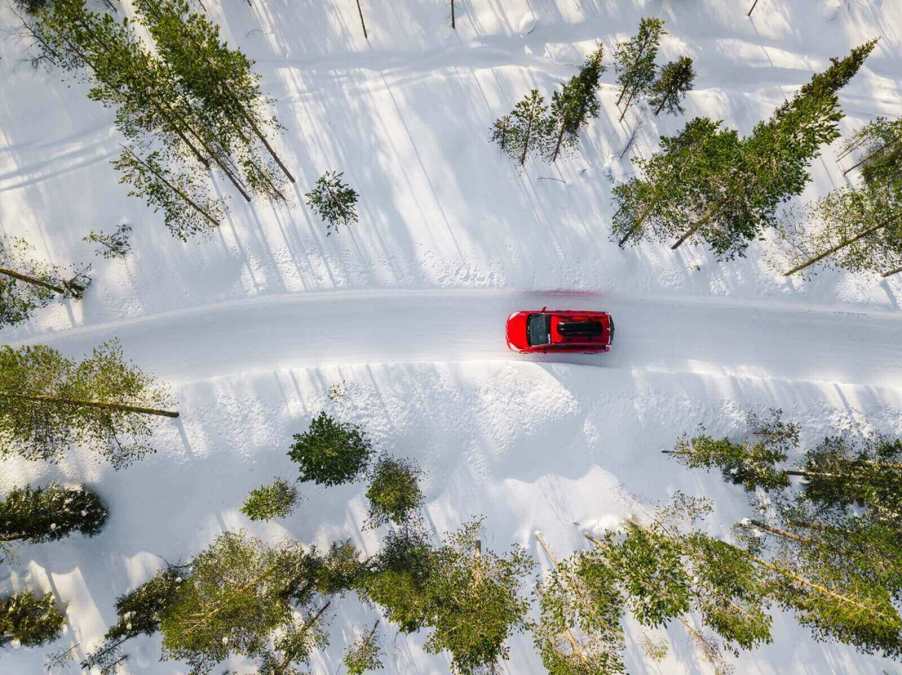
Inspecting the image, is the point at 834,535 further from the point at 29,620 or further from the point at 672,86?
the point at 29,620

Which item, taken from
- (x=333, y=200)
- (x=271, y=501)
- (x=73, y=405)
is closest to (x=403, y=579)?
(x=271, y=501)

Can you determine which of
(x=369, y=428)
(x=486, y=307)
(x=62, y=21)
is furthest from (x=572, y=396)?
(x=62, y=21)

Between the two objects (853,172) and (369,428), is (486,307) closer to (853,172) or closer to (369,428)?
(369,428)

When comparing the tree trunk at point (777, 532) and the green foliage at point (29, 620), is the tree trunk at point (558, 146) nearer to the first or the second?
the tree trunk at point (777, 532)

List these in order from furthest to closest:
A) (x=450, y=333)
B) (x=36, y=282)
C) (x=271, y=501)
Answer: (x=450, y=333), (x=36, y=282), (x=271, y=501)

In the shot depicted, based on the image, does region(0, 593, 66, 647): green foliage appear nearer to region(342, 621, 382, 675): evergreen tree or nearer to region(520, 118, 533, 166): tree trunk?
region(342, 621, 382, 675): evergreen tree

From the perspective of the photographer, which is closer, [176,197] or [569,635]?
[569,635]

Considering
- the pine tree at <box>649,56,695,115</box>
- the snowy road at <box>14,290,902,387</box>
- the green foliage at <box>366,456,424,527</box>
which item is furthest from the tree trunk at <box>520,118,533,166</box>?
the green foliage at <box>366,456,424,527</box>
